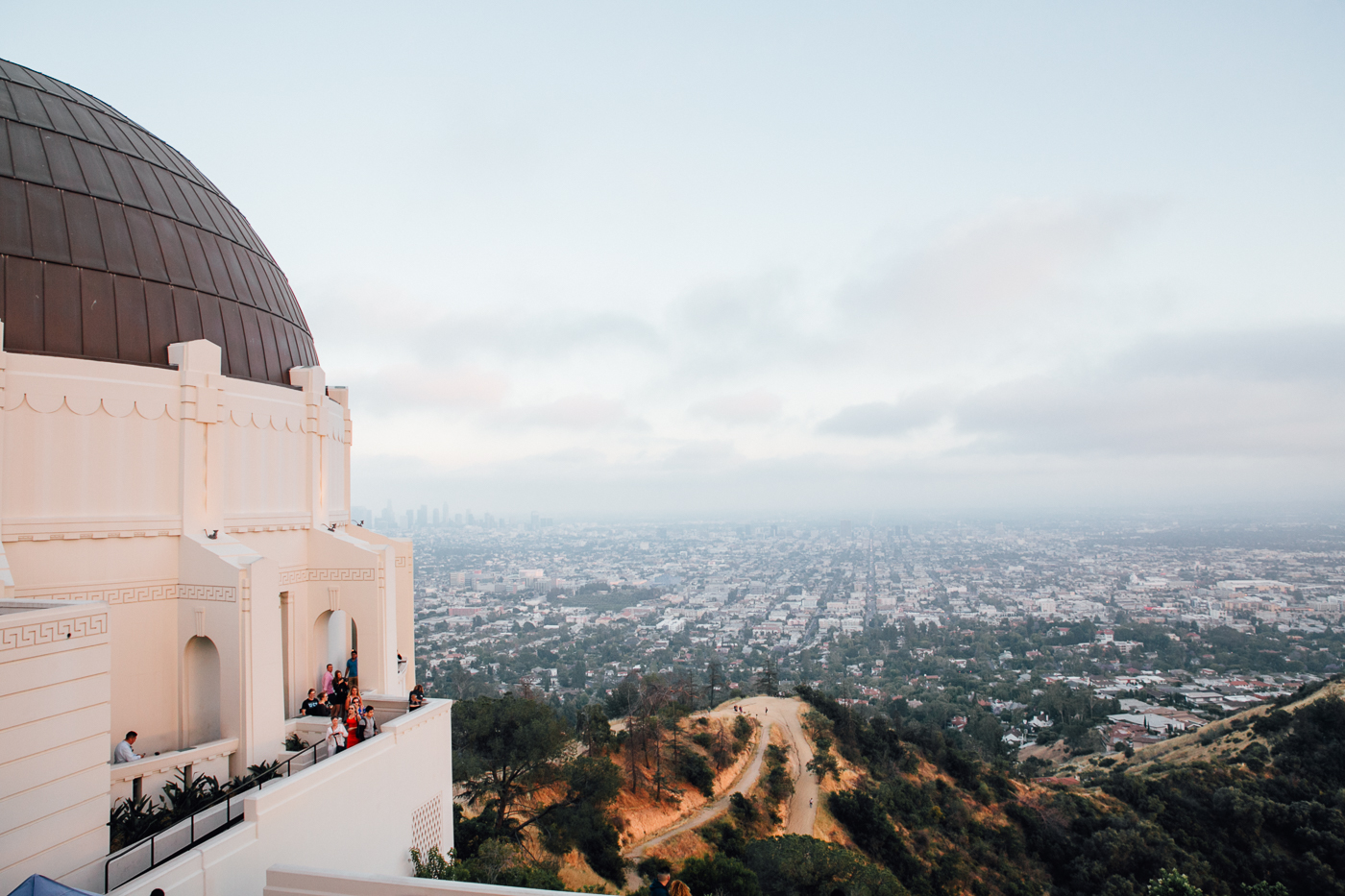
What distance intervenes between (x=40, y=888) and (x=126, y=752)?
11.5 ft

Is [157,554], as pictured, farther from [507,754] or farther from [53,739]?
[507,754]

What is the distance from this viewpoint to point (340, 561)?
459 inches

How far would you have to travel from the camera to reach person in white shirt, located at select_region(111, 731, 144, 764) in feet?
26.9

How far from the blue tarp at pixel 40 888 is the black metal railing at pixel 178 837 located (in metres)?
1.16

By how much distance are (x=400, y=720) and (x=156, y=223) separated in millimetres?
8065

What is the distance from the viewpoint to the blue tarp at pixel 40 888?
5.11m

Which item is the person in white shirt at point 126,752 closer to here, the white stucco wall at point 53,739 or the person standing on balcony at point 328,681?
the white stucco wall at point 53,739

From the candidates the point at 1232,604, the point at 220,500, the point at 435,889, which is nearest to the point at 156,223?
the point at 220,500

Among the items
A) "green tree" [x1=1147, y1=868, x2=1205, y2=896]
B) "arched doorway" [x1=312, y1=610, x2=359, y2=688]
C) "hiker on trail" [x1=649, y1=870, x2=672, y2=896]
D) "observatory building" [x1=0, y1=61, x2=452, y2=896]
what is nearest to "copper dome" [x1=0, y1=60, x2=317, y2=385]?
"observatory building" [x1=0, y1=61, x2=452, y2=896]

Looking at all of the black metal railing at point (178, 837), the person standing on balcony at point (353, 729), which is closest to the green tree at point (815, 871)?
the person standing on balcony at point (353, 729)

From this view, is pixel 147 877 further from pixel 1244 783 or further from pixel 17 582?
pixel 1244 783

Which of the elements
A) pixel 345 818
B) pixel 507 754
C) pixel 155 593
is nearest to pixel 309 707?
pixel 345 818

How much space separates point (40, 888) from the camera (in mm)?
5152

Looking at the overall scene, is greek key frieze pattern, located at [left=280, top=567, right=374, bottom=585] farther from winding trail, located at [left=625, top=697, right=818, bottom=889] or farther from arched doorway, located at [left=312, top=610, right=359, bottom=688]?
winding trail, located at [left=625, top=697, right=818, bottom=889]
